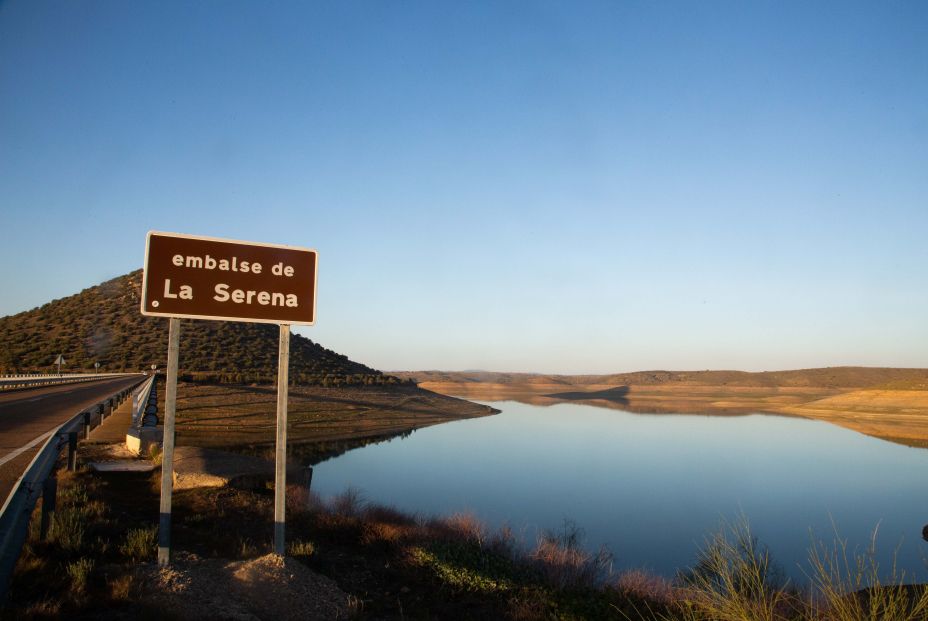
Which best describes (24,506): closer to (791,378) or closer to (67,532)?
(67,532)

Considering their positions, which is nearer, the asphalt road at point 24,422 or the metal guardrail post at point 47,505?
the metal guardrail post at point 47,505

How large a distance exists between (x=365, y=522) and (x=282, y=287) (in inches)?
168

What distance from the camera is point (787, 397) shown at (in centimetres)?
8194

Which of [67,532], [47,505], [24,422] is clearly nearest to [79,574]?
[67,532]

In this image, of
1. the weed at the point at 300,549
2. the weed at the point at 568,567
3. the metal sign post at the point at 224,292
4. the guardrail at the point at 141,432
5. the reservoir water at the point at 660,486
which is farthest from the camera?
the reservoir water at the point at 660,486

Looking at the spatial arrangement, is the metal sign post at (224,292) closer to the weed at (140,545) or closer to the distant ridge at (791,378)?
the weed at (140,545)

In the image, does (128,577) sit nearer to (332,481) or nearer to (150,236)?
(150,236)

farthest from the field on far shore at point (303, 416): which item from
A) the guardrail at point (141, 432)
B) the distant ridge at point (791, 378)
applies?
the distant ridge at point (791, 378)

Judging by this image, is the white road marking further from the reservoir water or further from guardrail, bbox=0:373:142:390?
guardrail, bbox=0:373:142:390

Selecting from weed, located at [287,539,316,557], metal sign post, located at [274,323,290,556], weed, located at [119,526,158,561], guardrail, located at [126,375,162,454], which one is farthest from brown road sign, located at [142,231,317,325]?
guardrail, located at [126,375,162,454]

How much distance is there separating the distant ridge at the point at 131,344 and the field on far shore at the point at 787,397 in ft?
104

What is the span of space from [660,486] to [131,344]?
173 ft

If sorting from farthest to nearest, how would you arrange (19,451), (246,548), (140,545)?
(19,451)
(246,548)
(140,545)

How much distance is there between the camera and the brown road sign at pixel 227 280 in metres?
5.64
